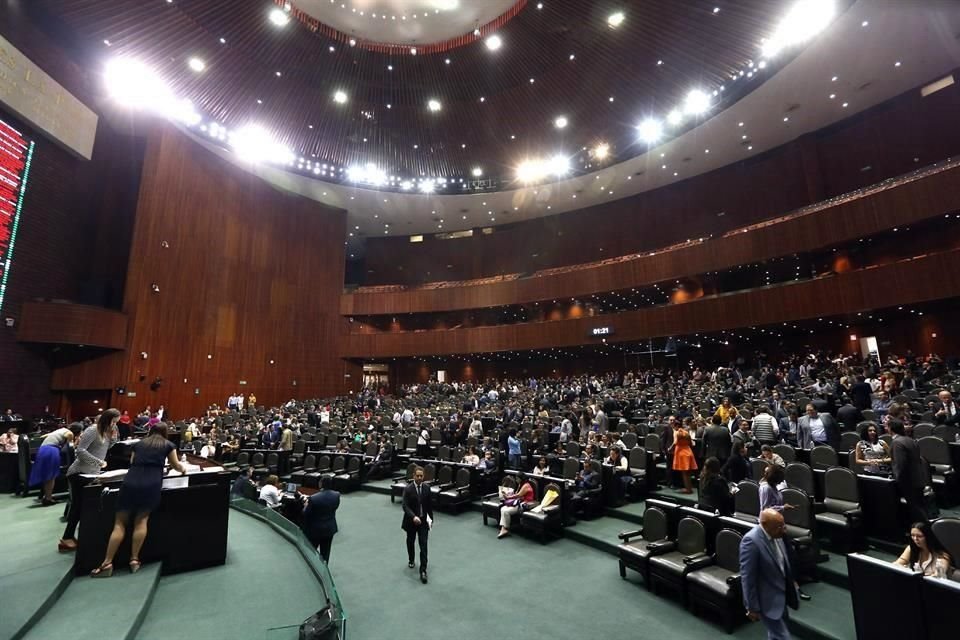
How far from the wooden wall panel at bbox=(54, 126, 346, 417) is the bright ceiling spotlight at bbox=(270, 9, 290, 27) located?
6.84m

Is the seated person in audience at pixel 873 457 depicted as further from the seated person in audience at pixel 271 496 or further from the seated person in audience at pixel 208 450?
the seated person in audience at pixel 208 450

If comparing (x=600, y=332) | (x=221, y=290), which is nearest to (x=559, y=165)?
(x=600, y=332)

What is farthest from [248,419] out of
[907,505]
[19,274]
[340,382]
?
[907,505]

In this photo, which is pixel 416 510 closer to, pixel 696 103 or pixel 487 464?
pixel 487 464

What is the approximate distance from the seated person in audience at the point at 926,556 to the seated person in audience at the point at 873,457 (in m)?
2.45

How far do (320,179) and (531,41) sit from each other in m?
12.9

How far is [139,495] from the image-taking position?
4.26 m

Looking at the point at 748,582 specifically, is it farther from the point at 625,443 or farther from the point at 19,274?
the point at 19,274

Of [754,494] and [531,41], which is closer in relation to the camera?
[754,494]

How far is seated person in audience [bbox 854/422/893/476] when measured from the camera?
17.4 ft

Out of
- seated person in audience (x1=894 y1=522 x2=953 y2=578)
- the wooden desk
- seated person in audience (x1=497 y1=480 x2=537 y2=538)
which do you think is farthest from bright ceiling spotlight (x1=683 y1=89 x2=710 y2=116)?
the wooden desk

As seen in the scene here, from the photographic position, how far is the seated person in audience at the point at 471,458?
8.87 m

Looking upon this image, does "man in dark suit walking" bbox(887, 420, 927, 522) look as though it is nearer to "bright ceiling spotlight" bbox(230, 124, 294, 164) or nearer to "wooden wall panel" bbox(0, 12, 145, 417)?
"wooden wall panel" bbox(0, 12, 145, 417)

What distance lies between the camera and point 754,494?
511 cm
